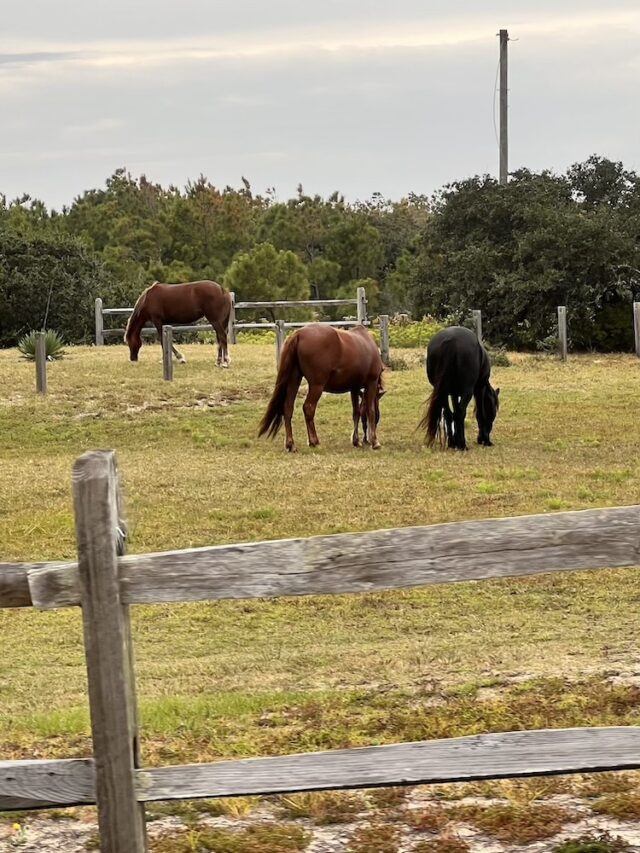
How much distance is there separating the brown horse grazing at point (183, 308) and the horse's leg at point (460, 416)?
8.40 metres

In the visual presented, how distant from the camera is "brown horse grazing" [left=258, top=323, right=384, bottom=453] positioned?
16.7 metres

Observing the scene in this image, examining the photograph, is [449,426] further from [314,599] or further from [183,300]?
[183,300]

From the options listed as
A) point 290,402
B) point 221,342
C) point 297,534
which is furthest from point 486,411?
point 221,342

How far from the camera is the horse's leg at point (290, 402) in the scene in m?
16.7

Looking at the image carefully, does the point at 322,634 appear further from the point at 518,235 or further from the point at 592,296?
the point at 518,235

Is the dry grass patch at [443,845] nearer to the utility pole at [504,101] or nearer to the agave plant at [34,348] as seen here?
the agave plant at [34,348]

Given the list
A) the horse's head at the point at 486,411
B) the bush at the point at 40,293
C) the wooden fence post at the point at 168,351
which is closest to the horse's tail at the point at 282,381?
the horse's head at the point at 486,411

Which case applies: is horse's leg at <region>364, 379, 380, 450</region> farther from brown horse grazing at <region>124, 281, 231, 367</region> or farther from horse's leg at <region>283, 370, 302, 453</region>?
brown horse grazing at <region>124, 281, 231, 367</region>

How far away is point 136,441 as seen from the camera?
18.6m

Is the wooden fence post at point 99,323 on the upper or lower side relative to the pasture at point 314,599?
upper

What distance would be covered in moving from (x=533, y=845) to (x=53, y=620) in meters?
5.81

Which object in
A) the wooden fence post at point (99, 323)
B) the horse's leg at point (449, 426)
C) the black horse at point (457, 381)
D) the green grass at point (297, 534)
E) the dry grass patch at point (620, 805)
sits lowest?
the green grass at point (297, 534)

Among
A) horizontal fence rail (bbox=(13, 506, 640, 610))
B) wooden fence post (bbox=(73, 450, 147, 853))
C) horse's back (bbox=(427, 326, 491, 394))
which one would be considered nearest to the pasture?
horse's back (bbox=(427, 326, 491, 394))

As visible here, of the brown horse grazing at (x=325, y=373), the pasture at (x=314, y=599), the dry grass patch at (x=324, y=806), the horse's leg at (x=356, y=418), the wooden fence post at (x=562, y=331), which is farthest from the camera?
the wooden fence post at (x=562, y=331)
